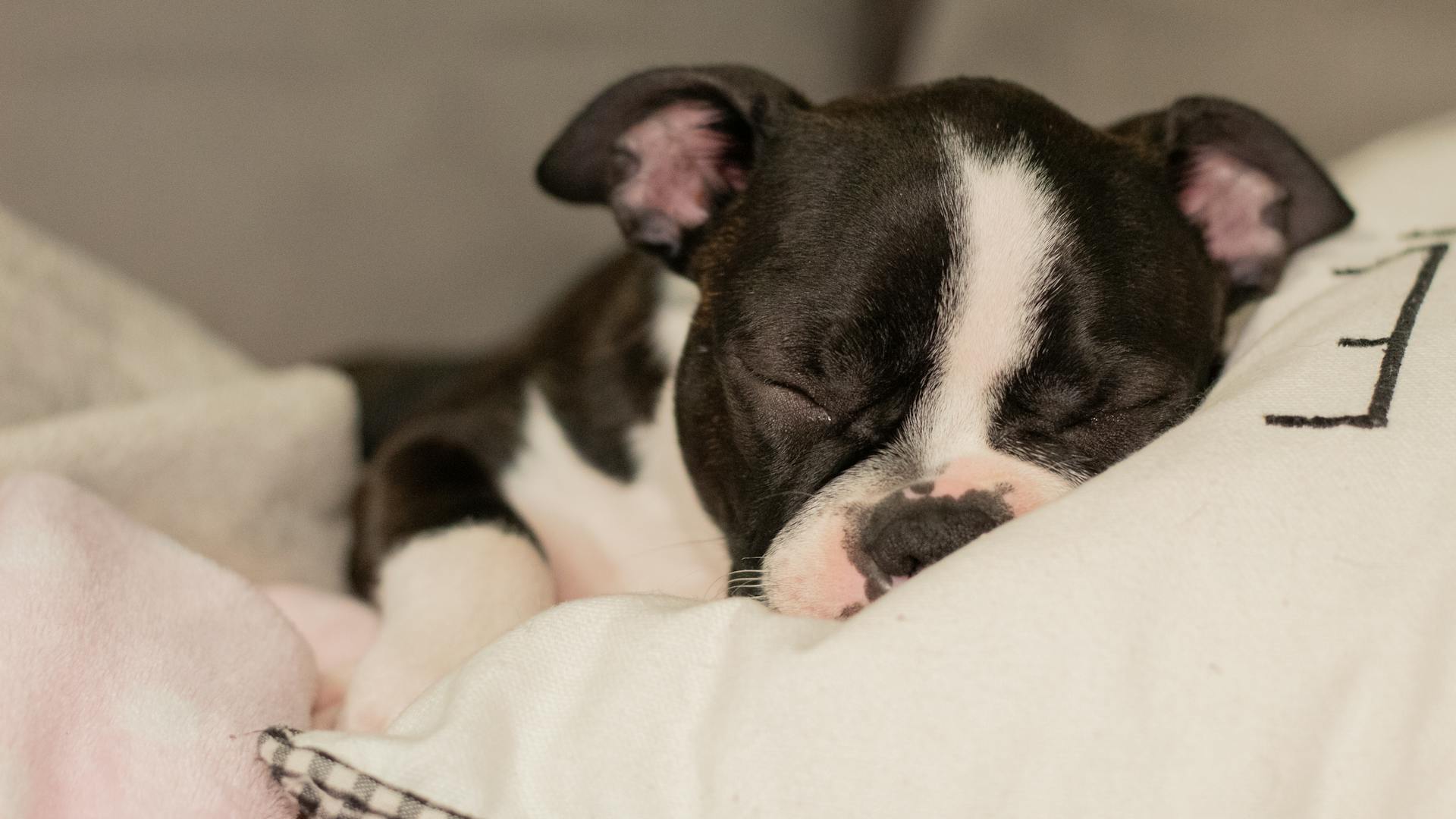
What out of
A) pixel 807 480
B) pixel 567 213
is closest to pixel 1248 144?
pixel 807 480

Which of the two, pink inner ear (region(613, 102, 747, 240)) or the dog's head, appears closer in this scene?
the dog's head

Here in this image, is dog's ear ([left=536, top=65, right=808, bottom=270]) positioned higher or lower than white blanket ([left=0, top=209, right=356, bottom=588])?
higher

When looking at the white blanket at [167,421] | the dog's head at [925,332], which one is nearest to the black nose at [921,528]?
the dog's head at [925,332]

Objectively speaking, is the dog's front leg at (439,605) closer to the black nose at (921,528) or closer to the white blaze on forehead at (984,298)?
the black nose at (921,528)

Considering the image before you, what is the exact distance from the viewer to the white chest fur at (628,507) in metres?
2.31

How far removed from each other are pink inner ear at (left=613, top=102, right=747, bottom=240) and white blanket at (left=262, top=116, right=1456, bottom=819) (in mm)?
1018

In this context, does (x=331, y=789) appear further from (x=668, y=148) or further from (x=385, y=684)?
(x=668, y=148)

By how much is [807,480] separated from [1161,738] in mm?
708

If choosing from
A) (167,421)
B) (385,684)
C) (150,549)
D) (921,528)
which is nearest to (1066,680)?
(921,528)

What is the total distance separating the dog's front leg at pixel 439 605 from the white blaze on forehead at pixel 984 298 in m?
0.69

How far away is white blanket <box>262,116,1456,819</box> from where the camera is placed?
121 centimetres

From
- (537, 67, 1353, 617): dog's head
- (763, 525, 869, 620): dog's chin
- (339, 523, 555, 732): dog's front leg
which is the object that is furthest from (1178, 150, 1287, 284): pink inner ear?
(339, 523, 555, 732): dog's front leg

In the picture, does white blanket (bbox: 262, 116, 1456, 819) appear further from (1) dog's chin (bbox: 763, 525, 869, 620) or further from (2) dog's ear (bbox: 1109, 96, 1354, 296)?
(2) dog's ear (bbox: 1109, 96, 1354, 296)

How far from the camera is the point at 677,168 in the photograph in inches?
89.3
